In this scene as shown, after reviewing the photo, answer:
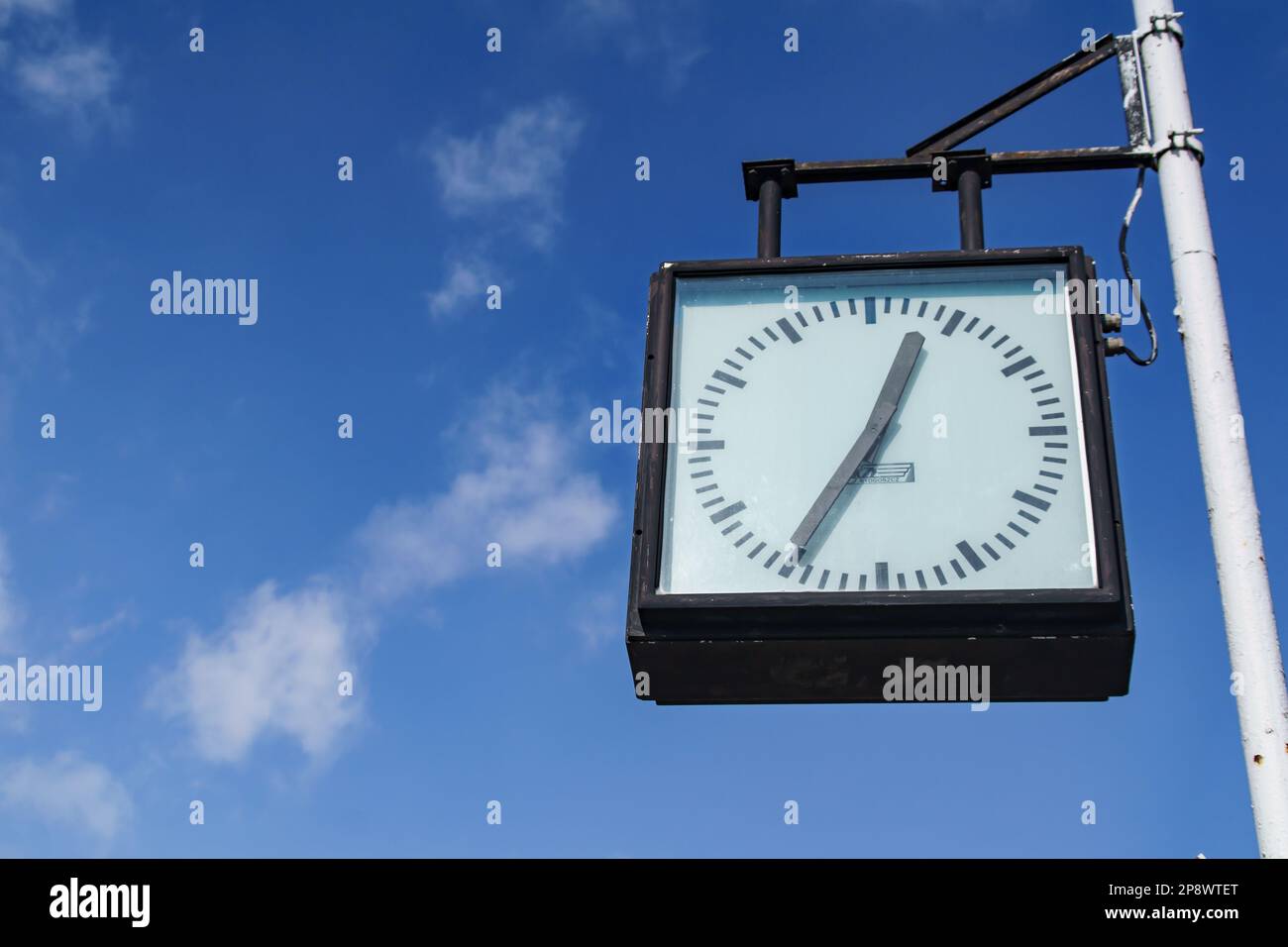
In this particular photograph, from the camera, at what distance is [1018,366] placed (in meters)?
3.80

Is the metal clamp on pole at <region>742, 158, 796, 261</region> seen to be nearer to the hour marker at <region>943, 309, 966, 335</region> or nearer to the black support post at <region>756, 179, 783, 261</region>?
the black support post at <region>756, 179, 783, 261</region>

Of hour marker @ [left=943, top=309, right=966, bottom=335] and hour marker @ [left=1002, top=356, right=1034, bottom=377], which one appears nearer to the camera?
hour marker @ [left=1002, top=356, right=1034, bottom=377]

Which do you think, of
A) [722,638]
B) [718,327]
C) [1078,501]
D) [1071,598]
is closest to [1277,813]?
[1071,598]

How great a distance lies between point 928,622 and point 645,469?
79cm

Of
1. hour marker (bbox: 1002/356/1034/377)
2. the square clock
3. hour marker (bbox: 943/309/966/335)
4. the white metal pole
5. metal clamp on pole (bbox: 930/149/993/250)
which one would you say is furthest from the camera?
metal clamp on pole (bbox: 930/149/993/250)

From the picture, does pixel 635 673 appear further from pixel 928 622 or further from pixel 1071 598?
pixel 1071 598

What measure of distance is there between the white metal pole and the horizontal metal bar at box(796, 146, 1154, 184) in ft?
0.71

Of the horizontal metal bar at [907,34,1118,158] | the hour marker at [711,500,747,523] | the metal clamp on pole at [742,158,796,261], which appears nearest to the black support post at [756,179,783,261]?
the metal clamp on pole at [742,158,796,261]

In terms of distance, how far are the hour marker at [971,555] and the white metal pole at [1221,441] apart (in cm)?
52

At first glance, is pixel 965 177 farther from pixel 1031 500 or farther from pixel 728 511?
pixel 728 511

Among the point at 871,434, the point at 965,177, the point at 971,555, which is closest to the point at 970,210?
the point at 965,177

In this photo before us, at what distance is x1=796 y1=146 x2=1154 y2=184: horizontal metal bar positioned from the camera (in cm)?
408

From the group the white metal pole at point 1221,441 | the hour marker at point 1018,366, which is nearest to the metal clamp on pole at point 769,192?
the hour marker at point 1018,366

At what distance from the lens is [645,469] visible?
3.62 metres
